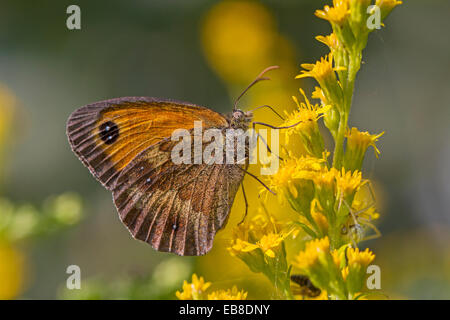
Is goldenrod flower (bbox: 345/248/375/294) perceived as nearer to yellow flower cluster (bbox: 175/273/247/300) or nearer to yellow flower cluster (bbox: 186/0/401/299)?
yellow flower cluster (bbox: 186/0/401/299)

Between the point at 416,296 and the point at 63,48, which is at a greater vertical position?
the point at 63,48

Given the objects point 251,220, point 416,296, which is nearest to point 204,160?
point 251,220

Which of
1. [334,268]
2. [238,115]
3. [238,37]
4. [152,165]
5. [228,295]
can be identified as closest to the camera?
[334,268]

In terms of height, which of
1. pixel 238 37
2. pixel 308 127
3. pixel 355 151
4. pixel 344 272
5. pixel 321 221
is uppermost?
pixel 238 37

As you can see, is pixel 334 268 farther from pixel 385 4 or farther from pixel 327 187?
pixel 385 4

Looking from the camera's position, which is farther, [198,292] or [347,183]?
[198,292]

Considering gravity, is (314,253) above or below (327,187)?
below

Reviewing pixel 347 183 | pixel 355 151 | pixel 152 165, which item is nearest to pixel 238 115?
pixel 152 165
